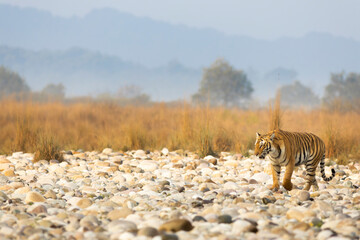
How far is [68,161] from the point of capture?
8.07 meters

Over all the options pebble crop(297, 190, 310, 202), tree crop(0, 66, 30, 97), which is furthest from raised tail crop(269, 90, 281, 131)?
tree crop(0, 66, 30, 97)

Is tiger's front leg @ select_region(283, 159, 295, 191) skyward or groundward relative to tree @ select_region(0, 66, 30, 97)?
groundward

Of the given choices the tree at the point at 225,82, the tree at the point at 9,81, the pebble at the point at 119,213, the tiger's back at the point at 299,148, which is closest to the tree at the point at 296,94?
the tree at the point at 225,82

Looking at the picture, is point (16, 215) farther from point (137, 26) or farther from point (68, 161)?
point (137, 26)

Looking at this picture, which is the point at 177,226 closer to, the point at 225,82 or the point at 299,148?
the point at 299,148

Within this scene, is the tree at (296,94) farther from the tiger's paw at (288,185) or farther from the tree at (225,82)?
the tiger's paw at (288,185)

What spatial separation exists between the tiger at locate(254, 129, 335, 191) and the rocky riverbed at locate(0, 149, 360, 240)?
9.5 inches

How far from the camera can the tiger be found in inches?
204

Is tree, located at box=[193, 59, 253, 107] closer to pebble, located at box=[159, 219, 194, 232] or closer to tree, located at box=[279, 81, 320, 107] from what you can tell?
tree, located at box=[279, 81, 320, 107]

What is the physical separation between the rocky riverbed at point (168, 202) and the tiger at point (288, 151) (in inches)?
9.5

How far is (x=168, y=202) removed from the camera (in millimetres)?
4711

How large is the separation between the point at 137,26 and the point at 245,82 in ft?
511

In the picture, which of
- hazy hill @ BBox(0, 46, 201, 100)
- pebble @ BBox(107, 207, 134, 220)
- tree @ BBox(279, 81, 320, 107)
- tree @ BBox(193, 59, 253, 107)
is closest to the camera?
pebble @ BBox(107, 207, 134, 220)

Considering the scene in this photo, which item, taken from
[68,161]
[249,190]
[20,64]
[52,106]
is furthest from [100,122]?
[20,64]
